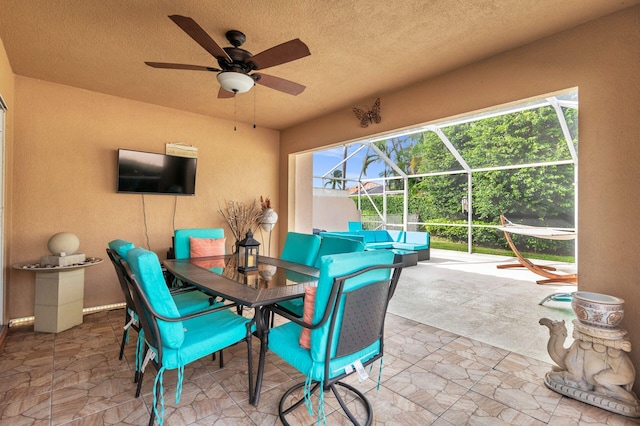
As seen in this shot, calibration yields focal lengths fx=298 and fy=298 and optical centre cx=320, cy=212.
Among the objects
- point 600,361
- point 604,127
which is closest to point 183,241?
point 600,361

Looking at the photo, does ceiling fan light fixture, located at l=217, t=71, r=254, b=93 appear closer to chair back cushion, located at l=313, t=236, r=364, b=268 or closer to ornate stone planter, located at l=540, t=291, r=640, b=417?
chair back cushion, located at l=313, t=236, r=364, b=268

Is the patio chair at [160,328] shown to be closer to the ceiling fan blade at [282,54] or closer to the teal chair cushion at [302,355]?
the teal chair cushion at [302,355]

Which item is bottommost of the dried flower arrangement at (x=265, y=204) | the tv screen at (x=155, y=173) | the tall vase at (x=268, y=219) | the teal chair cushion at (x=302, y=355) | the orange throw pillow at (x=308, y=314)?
the teal chair cushion at (x=302, y=355)

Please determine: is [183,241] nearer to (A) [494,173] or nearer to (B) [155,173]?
(B) [155,173]

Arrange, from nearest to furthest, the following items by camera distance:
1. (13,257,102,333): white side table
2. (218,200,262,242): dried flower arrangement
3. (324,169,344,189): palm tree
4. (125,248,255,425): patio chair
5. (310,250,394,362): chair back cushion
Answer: (310,250,394,362): chair back cushion → (125,248,255,425): patio chair → (13,257,102,333): white side table → (218,200,262,242): dried flower arrangement → (324,169,344,189): palm tree

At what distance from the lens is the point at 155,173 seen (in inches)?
155

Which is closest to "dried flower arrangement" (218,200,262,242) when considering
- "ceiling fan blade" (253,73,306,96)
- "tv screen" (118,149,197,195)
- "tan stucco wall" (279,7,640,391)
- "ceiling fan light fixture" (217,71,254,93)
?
"tv screen" (118,149,197,195)

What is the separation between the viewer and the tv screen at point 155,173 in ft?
12.2

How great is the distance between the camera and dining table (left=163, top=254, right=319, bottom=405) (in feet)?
5.96

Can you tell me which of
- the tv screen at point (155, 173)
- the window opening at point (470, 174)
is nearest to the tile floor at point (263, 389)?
the tv screen at point (155, 173)

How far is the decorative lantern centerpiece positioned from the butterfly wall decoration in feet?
6.92

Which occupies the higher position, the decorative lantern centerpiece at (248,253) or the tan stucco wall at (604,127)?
the tan stucco wall at (604,127)

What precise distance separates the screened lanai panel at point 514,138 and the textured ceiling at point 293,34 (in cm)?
382

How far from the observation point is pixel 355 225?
827 centimetres
